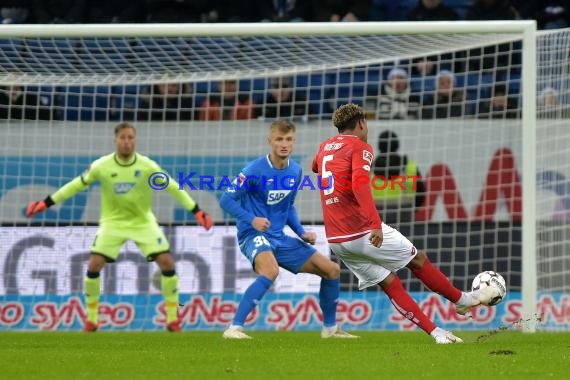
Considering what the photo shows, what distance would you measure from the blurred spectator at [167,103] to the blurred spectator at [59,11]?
2723 mm

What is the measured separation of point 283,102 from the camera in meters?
13.6

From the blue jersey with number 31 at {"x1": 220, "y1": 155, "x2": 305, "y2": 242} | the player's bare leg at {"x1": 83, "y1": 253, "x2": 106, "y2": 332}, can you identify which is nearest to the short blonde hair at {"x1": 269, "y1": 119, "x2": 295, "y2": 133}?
the blue jersey with number 31 at {"x1": 220, "y1": 155, "x2": 305, "y2": 242}

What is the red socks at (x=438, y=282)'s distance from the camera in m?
8.59

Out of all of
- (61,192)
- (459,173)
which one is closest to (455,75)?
(459,173)

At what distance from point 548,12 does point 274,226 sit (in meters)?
7.56

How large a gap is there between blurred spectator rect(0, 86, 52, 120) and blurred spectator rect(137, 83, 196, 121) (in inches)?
43.9

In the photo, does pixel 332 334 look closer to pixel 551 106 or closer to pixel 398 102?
pixel 551 106

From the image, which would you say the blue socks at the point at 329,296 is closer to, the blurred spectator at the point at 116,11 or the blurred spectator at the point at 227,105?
the blurred spectator at the point at 227,105

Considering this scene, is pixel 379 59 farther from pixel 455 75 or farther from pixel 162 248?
pixel 162 248

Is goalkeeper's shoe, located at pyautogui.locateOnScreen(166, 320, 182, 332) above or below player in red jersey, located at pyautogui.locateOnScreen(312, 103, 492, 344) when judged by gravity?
below

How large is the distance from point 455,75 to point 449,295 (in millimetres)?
5069

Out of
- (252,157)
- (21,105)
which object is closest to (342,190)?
(252,157)

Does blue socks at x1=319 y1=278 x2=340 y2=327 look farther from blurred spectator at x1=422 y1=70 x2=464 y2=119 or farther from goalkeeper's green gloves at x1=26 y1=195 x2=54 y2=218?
blurred spectator at x1=422 y1=70 x2=464 y2=119

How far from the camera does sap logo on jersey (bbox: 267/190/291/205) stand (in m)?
9.96
